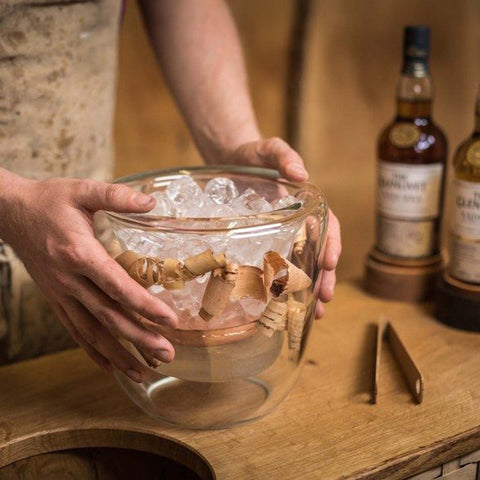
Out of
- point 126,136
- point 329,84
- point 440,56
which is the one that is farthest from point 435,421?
point 440,56

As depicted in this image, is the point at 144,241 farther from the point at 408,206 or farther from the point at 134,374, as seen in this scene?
the point at 408,206

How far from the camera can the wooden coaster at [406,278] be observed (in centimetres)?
122

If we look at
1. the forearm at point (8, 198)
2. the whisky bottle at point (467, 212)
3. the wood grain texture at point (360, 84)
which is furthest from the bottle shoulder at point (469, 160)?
the wood grain texture at point (360, 84)

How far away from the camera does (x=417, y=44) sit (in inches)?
46.1

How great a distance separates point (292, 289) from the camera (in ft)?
2.69

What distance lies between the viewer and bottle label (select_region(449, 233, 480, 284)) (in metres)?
1.10

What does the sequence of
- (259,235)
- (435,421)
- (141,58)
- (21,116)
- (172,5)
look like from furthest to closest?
1. (141,58)
2. (172,5)
3. (21,116)
4. (435,421)
5. (259,235)

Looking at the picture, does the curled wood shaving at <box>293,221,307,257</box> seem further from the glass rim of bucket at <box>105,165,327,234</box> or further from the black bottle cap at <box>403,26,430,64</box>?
the black bottle cap at <box>403,26,430,64</box>

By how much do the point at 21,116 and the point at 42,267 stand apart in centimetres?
35

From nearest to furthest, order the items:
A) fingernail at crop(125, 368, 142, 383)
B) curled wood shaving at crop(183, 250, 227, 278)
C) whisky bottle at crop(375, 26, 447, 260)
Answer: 1. curled wood shaving at crop(183, 250, 227, 278)
2. fingernail at crop(125, 368, 142, 383)
3. whisky bottle at crop(375, 26, 447, 260)

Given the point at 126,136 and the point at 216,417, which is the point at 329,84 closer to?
the point at 126,136

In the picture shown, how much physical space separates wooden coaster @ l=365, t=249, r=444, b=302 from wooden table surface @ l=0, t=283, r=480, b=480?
0.46 feet

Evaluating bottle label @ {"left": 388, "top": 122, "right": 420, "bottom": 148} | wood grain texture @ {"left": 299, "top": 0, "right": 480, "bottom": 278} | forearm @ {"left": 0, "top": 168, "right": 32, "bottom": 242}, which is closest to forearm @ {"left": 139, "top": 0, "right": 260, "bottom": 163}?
bottle label @ {"left": 388, "top": 122, "right": 420, "bottom": 148}

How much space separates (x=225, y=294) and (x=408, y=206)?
53cm
